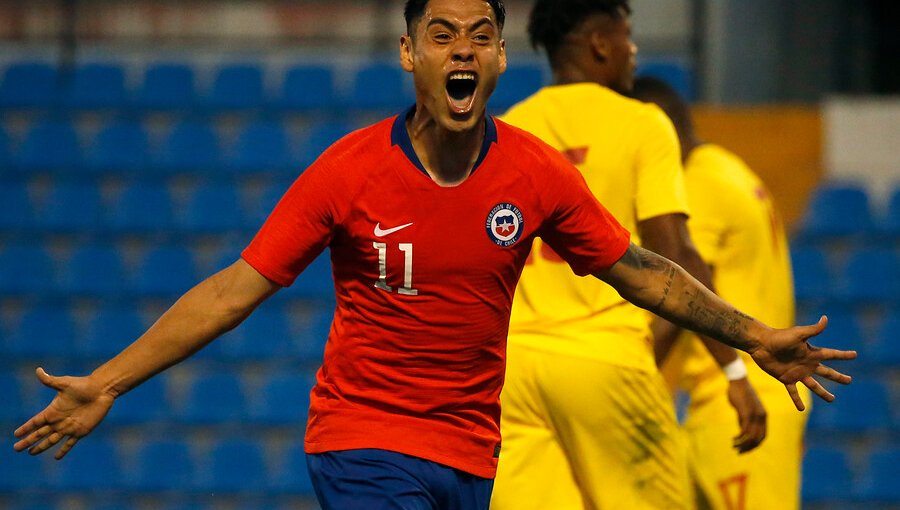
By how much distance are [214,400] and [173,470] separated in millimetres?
500

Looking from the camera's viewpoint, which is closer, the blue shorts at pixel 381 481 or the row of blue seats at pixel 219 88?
the blue shorts at pixel 381 481

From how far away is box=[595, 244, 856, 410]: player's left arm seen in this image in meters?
3.11

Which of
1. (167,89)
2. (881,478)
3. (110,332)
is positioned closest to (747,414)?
(881,478)

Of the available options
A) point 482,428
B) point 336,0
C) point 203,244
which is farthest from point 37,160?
point 482,428

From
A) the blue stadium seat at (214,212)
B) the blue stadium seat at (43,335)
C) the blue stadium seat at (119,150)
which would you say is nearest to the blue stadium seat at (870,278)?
the blue stadium seat at (214,212)

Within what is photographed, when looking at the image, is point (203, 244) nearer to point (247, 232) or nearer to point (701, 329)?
point (247, 232)

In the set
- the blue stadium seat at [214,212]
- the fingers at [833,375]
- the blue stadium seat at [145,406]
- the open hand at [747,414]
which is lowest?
the blue stadium seat at [145,406]

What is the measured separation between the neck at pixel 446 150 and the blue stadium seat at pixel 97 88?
735 cm

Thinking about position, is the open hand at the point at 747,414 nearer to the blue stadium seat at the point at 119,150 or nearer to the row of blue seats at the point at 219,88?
the row of blue seats at the point at 219,88

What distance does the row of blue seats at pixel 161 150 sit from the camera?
957 cm

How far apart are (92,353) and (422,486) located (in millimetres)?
6013

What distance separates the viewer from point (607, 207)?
3.85 metres

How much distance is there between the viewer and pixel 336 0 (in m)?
10.9

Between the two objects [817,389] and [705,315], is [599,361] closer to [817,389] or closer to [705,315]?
[705,315]
